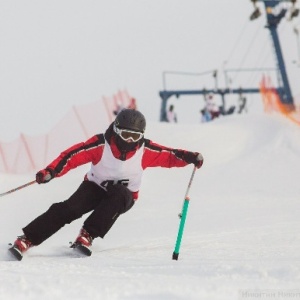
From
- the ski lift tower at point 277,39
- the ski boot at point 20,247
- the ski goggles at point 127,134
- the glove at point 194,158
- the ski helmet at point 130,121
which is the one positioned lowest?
the ski lift tower at point 277,39

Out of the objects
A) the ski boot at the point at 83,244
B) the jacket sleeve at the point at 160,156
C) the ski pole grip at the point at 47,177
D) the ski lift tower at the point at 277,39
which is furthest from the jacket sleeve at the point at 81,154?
the ski lift tower at the point at 277,39

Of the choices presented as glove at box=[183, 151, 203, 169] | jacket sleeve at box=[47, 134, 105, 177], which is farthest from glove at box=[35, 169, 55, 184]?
glove at box=[183, 151, 203, 169]

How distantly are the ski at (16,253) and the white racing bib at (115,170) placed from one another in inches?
35.0

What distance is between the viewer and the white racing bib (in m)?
3.91

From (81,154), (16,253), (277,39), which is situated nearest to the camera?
(16,253)

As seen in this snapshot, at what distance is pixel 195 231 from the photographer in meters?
5.17

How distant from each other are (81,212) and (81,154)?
0.45 meters

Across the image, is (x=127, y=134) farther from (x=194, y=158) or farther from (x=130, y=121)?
(x=194, y=158)

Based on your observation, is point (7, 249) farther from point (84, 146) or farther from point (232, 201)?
point (232, 201)

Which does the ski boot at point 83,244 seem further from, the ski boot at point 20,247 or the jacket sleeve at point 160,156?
the jacket sleeve at point 160,156

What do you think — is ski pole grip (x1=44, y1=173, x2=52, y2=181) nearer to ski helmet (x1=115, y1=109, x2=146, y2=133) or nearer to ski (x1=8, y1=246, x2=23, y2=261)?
ski (x1=8, y1=246, x2=23, y2=261)

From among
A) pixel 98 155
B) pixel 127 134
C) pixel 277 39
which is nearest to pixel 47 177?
pixel 98 155

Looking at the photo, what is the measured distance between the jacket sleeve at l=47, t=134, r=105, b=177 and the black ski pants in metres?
0.24

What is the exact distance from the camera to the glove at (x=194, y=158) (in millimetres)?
4062
